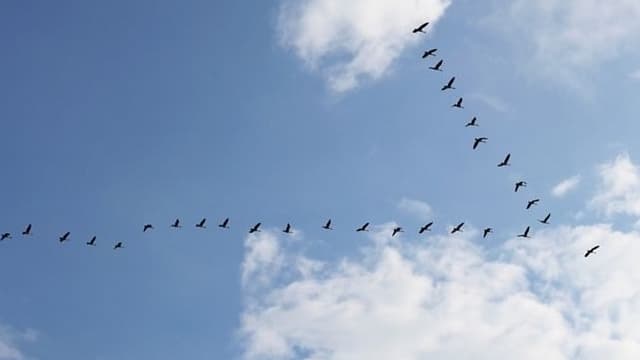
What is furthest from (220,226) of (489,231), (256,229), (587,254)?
(587,254)

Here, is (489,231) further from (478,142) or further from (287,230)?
(287,230)

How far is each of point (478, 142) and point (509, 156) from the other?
7774 mm

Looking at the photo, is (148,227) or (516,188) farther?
(148,227)

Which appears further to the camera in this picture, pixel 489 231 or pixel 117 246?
pixel 117 246

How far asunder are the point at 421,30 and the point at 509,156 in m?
21.9

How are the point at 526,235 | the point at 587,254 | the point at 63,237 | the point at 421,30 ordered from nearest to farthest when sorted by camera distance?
the point at 421,30
the point at 587,254
the point at 526,235
the point at 63,237

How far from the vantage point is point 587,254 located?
119 meters

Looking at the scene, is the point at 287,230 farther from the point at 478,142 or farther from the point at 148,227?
the point at 478,142

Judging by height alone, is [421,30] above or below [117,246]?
above

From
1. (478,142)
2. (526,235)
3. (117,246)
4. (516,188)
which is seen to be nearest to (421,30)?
(478,142)

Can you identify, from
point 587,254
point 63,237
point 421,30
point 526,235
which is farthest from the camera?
point 63,237

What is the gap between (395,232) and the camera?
133 m

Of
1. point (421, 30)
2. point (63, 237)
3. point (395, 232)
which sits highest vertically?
point (421, 30)

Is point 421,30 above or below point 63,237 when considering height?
above
